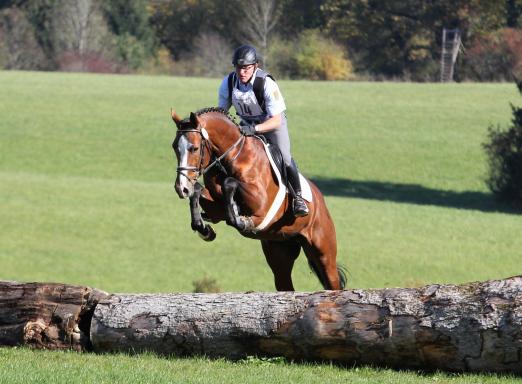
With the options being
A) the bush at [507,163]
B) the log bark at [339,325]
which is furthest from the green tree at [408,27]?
the log bark at [339,325]

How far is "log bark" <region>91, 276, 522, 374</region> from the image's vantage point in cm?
899

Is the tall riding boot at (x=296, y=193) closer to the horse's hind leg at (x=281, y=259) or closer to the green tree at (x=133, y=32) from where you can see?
the horse's hind leg at (x=281, y=259)

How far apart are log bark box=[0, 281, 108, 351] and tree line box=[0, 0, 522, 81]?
205ft

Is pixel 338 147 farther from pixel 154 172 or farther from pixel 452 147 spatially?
pixel 154 172

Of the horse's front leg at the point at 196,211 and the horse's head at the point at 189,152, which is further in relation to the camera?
the horse's front leg at the point at 196,211

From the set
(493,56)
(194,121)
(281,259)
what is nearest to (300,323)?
(194,121)

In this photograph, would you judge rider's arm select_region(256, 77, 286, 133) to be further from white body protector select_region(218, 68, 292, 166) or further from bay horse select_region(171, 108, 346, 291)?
bay horse select_region(171, 108, 346, 291)

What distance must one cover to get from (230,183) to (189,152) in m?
0.65

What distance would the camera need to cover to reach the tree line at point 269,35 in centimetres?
7388

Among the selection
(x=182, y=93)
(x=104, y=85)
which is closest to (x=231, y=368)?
(x=182, y=93)

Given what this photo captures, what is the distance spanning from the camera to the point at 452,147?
49.2 metres

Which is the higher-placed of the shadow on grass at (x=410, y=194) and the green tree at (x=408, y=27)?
the green tree at (x=408, y=27)

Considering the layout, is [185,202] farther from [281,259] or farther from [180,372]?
[180,372]

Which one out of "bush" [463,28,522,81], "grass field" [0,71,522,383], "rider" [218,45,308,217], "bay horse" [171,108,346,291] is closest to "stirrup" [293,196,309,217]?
"rider" [218,45,308,217]
